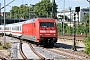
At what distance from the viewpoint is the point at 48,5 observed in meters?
108

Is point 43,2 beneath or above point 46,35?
above

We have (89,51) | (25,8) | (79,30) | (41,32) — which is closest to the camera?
(89,51)

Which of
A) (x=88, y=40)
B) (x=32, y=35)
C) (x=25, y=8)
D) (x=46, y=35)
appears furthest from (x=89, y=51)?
(x=25, y=8)

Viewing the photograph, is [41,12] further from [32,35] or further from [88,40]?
[88,40]

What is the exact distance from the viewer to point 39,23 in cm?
2736

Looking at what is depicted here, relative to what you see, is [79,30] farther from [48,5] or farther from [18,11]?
[18,11]

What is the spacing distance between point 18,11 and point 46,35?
117728 millimetres

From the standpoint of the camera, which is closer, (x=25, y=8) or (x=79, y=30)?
(x=79, y=30)

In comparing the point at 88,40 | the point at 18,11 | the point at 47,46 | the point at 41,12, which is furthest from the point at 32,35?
the point at 18,11

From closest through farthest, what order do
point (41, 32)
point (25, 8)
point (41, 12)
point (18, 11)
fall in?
1. point (41, 32)
2. point (41, 12)
3. point (25, 8)
4. point (18, 11)

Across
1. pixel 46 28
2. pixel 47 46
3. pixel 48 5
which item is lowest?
pixel 47 46

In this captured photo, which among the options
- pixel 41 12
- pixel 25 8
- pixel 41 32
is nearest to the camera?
pixel 41 32

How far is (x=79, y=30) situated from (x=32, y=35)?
161 feet

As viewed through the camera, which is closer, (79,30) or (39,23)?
(39,23)
